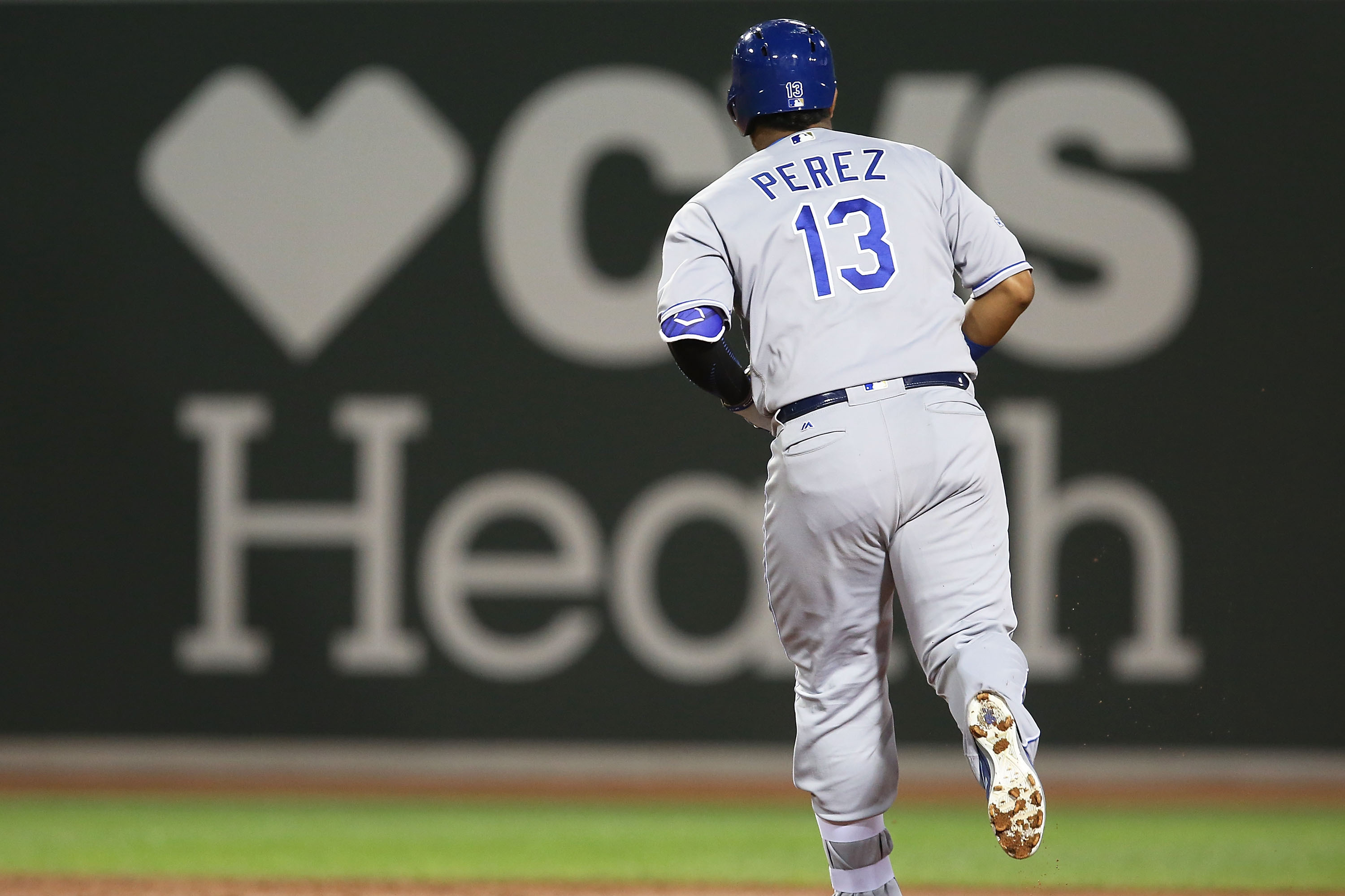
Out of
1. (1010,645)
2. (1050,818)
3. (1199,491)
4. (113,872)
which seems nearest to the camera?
(1010,645)

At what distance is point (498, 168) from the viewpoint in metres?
6.99

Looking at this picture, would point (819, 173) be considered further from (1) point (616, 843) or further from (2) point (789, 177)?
(1) point (616, 843)

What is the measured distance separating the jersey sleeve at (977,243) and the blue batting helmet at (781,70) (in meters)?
0.37

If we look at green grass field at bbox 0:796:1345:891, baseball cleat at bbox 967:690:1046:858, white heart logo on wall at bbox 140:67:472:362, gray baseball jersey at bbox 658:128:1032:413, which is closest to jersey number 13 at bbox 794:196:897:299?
gray baseball jersey at bbox 658:128:1032:413

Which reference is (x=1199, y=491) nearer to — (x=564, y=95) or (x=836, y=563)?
(x=564, y=95)

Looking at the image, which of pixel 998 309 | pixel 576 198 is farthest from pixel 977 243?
pixel 576 198

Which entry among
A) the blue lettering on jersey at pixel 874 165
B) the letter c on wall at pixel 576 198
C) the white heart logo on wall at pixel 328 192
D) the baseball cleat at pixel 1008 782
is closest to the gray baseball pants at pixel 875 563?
the baseball cleat at pixel 1008 782

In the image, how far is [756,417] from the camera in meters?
3.48

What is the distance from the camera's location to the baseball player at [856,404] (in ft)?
10.1

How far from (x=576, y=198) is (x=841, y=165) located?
12.4 feet

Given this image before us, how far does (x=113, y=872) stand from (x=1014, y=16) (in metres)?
5.20

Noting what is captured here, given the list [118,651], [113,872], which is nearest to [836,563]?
[113,872]

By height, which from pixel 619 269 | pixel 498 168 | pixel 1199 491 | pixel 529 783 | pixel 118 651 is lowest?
pixel 529 783

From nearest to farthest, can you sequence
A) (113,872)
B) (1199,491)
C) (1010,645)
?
(1010,645)
(113,872)
(1199,491)
